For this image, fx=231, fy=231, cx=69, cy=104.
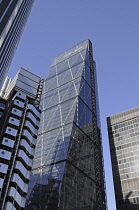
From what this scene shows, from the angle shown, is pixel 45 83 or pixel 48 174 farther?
pixel 45 83

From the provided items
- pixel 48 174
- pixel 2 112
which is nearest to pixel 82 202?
pixel 48 174

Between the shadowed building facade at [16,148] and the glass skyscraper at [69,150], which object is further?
the glass skyscraper at [69,150]

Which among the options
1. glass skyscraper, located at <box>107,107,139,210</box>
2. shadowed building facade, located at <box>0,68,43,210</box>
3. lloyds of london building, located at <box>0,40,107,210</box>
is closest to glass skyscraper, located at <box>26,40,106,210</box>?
lloyds of london building, located at <box>0,40,107,210</box>

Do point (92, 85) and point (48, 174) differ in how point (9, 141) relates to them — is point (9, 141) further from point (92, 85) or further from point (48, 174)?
point (92, 85)

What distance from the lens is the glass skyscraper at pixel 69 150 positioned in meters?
58.0

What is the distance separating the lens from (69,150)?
6425 centimetres

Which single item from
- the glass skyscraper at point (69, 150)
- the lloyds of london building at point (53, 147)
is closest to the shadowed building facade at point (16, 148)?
the lloyds of london building at point (53, 147)

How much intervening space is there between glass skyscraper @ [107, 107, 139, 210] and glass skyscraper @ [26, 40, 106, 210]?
22.1ft

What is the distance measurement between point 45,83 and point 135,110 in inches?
1711

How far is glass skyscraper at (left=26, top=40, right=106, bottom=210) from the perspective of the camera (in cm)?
5803

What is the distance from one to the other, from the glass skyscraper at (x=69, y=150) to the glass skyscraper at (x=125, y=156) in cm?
675

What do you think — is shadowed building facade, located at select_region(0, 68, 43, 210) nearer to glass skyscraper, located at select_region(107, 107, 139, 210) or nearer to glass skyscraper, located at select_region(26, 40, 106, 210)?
glass skyscraper, located at select_region(26, 40, 106, 210)

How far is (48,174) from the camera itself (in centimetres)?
6262

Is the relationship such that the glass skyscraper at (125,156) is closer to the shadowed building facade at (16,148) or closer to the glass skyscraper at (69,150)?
the glass skyscraper at (69,150)
